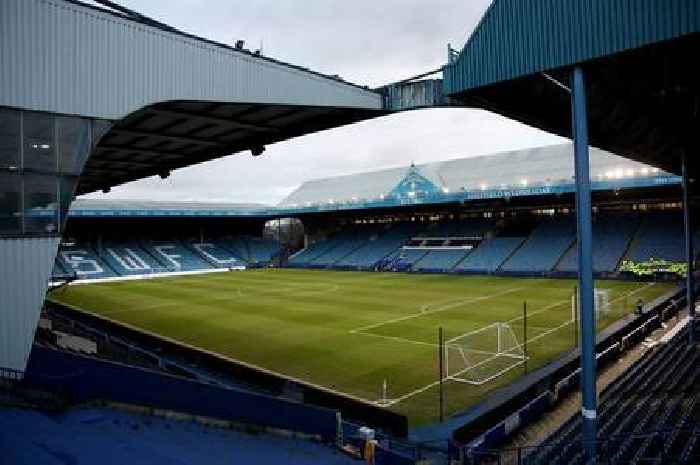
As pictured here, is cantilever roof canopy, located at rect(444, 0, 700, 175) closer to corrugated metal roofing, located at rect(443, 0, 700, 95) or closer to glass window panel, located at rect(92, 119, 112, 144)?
corrugated metal roofing, located at rect(443, 0, 700, 95)

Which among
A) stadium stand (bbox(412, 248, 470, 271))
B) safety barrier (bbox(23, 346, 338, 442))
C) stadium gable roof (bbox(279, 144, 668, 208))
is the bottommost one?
safety barrier (bbox(23, 346, 338, 442))

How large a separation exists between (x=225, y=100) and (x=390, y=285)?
3468 cm

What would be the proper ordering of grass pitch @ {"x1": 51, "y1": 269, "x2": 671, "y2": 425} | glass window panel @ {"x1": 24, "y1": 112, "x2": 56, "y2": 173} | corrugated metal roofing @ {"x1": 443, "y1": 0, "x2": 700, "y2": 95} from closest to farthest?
corrugated metal roofing @ {"x1": 443, "y1": 0, "x2": 700, "y2": 95}, glass window panel @ {"x1": 24, "y1": 112, "x2": 56, "y2": 173}, grass pitch @ {"x1": 51, "y1": 269, "x2": 671, "y2": 425}

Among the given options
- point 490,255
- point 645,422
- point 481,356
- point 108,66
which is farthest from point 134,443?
point 490,255

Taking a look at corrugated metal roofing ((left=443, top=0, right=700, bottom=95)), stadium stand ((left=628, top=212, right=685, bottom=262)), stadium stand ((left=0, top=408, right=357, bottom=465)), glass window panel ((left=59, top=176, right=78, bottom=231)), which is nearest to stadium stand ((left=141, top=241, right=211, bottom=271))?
stadium stand ((left=628, top=212, right=685, bottom=262))

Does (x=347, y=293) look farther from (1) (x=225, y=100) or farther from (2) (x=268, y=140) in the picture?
(1) (x=225, y=100)

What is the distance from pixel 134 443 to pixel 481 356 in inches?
555

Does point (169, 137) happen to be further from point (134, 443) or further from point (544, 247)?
point (544, 247)

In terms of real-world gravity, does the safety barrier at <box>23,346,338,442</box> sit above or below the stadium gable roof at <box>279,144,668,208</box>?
below

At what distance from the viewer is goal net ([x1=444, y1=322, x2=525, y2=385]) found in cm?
1917

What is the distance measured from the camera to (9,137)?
10.8m

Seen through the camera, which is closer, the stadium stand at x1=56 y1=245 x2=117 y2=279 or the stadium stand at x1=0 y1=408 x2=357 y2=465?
the stadium stand at x1=0 y1=408 x2=357 y2=465

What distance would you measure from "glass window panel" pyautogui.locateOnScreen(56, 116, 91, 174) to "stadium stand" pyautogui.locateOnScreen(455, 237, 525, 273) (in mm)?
47733

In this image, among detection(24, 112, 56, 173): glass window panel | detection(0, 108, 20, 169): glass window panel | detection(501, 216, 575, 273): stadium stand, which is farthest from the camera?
detection(501, 216, 575, 273): stadium stand
